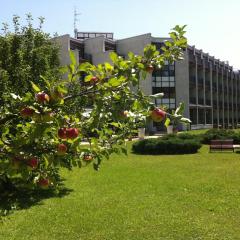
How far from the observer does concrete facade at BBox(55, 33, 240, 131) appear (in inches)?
2356

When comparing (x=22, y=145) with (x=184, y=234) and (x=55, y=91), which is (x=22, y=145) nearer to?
(x=55, y=91)

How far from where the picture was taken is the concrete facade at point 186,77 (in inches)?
2356

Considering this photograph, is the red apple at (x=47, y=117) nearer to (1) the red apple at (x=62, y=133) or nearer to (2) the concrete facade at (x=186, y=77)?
(1) the red apple at (x=62, y=133)

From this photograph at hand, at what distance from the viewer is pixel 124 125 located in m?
3.71

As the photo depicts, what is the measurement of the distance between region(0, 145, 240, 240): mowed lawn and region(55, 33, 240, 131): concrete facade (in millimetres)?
35124

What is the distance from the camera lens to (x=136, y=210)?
32.9 ft

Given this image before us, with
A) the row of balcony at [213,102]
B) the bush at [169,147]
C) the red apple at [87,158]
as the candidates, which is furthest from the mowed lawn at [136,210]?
the row of balcony at [213,102]

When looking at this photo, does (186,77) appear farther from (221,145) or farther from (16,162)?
(16,162)

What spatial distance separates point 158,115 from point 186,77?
61.9 metres

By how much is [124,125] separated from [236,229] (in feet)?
18.2

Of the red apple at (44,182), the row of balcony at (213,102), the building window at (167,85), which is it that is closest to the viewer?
the red apple at (44,182)

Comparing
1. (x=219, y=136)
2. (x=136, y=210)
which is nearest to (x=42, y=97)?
(x=136, y=210)

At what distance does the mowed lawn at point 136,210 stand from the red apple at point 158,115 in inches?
223

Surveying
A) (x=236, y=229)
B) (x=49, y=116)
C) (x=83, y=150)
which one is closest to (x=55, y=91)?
(x=49, y=116)
